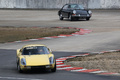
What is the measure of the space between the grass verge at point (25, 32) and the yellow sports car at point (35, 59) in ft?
40.1

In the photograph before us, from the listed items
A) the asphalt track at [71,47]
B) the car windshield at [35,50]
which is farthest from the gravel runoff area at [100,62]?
the car windshield at [35,50]

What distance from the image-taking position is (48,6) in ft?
197

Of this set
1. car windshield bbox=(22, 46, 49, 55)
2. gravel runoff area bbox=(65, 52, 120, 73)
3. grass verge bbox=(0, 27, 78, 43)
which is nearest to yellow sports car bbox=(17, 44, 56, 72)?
car windshield bbox=(22, 46, 49, 55)

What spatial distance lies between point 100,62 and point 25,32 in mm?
15855

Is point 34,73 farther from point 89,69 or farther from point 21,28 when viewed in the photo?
point 21,28

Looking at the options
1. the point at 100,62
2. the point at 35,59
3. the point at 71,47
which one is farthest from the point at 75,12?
the point at 35,59

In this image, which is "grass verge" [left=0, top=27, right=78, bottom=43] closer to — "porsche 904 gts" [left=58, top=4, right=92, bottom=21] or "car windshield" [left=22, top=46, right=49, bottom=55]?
"porsche 904 gts" [left=58, top=4, right=92, bottom=21]

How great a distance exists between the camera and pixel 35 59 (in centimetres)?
1554

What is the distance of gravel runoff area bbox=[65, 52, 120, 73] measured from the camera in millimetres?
16828

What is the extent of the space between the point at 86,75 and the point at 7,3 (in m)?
48.5

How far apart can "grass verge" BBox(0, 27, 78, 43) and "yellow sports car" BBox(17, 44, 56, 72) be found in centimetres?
1221

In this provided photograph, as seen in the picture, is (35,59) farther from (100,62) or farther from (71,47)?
(71,47)

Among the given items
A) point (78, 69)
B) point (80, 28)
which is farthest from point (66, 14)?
point (78, 69)

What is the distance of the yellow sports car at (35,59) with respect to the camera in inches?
598
